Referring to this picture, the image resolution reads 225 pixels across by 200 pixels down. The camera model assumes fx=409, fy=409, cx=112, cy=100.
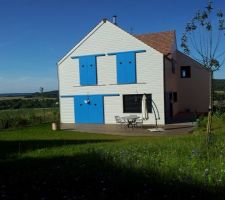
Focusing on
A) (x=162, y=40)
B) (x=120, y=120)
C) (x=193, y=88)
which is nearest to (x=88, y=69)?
(x=120, y=120)

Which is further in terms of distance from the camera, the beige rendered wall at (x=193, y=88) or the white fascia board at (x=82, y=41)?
the beige rendered wall at (x=193, y=88)

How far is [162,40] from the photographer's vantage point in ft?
115

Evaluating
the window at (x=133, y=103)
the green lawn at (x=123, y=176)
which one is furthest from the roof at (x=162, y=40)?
the green lawn at (x=123, y=176)

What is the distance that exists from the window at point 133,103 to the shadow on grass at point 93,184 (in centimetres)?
2200

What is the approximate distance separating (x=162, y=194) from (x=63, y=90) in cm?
2931

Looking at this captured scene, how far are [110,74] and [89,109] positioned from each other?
337cm

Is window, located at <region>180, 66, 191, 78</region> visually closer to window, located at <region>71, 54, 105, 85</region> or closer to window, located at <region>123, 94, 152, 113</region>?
window, located at <region>123, 94, 152, 113</region>

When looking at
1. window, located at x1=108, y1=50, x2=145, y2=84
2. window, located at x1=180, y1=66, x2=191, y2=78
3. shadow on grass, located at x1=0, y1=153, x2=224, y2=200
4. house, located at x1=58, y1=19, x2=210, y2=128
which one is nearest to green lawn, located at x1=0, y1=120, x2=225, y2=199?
shadow on grass, located at x1=0, y1=153, x2=224, y2=200

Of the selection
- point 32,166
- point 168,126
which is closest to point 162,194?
point 32,166

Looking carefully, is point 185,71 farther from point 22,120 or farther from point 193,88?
point 22,120

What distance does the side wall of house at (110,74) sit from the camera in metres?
30.7

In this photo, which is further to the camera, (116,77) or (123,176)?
(116,77)

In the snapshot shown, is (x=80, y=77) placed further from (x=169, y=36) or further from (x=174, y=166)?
(x=174, y=166)

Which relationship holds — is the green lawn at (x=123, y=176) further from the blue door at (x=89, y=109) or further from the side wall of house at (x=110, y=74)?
the blue door at (x=89, y=109)
